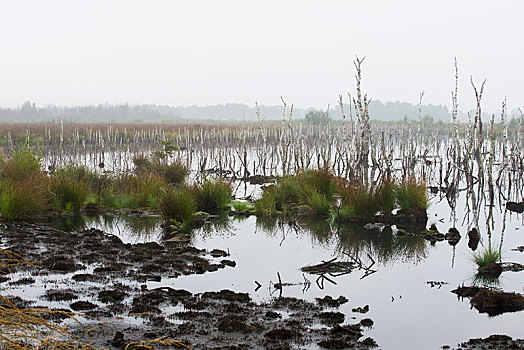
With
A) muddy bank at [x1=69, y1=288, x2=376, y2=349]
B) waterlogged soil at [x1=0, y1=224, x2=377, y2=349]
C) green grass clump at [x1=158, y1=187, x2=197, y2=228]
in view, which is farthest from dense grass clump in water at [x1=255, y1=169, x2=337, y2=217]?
muddy bank at [x1=69, y1=288, x2=376, y2=349]

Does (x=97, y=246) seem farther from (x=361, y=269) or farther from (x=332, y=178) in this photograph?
(x=332, y=178)

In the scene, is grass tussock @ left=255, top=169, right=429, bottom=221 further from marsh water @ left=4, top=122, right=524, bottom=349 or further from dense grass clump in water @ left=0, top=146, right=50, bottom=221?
dense grass clump in water @ left=0, top=146, right=50, bottom=221

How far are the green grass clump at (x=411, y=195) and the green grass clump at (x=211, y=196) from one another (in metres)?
4.58

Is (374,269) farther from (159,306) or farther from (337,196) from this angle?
(337,196)

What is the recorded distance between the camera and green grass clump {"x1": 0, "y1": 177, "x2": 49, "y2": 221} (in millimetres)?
12430

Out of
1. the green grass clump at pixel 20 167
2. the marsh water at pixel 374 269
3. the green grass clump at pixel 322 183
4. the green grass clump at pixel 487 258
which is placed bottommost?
the marsh water at pixel 374 269

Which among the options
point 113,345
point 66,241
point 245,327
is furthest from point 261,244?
point 113,345

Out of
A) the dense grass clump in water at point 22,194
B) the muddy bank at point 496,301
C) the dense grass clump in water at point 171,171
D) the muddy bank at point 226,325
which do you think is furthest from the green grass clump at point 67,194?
the muddy bank at point 496,301

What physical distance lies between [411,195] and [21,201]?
8971mm

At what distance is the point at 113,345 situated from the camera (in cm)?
560

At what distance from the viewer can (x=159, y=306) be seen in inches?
273

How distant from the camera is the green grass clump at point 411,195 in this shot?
13.4 meters

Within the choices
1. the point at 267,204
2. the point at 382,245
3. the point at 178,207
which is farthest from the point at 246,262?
the point at 267,204

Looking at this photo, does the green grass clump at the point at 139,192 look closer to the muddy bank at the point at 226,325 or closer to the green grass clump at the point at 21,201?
the green grass clump at the point at 21,201
